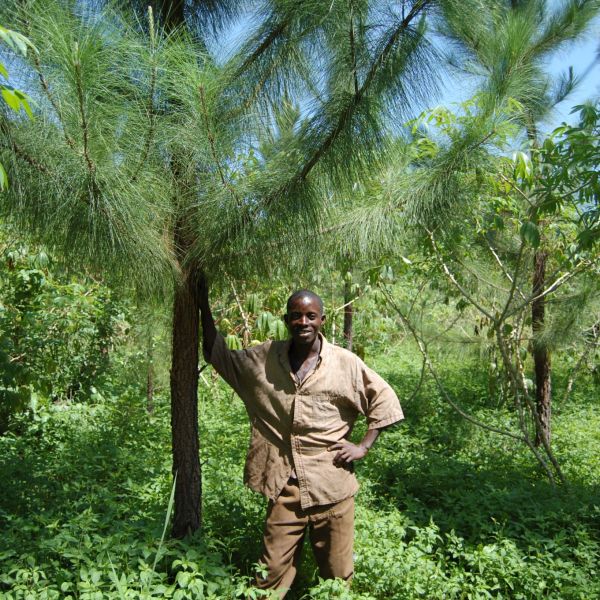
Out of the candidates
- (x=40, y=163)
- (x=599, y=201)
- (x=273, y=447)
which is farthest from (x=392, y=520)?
(x=40, y=163)

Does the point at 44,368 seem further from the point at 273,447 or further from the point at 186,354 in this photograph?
the point at 273,447

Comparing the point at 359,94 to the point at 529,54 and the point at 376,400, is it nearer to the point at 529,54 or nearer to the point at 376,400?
the point at 376,400

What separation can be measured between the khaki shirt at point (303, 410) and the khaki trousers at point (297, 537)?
0.06 meters

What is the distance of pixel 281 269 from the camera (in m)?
3.05

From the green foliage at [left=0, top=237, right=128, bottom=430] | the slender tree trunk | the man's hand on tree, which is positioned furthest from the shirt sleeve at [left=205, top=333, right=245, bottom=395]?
the slender tree trunk

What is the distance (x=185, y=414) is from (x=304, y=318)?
77cm

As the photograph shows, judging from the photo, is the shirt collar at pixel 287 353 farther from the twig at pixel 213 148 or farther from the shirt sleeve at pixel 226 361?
the twig at pixel 213 148

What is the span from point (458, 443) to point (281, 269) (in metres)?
3.66

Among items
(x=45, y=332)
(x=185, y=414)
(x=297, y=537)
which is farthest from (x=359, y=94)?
(x=45, y=332)

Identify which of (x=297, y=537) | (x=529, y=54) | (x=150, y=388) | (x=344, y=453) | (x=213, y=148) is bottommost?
(x=297, y=537)

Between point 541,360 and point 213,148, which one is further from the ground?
point 213,148

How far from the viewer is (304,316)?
2.78 metres

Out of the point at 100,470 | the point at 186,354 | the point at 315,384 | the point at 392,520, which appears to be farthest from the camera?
the point at 100,470

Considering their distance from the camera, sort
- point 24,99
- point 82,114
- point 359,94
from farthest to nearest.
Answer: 1. point 359,94
2. point 82,114
3. point 24,99
